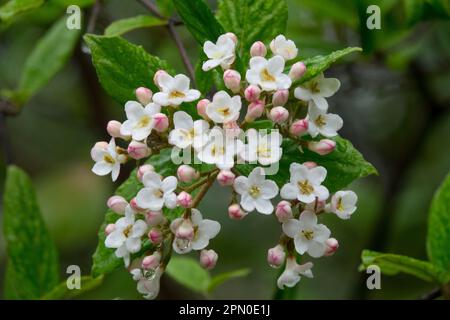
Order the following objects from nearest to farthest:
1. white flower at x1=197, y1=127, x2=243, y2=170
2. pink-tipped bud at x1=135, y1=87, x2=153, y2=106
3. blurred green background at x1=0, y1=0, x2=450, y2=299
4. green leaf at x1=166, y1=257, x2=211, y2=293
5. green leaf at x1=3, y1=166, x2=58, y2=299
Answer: white flower at x1=197, y1=127, x2=243, y2=170 < pink-tipped bud at x1=135, y1=87, x2=153, y2=106 < green leaf at x1=3, y1=166, x2=58, y2=299 < green leaf at x1=166, y1=257, x2=211, y2=293 < blurred green background at x1=0, y1=0, x2=450, y2=299

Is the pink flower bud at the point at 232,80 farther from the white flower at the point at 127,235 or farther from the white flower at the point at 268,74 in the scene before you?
the white flower at the point at 127,235

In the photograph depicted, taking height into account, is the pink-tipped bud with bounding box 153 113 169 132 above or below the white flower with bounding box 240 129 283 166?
above

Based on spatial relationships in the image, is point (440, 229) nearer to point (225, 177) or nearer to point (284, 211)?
point (284, 211)

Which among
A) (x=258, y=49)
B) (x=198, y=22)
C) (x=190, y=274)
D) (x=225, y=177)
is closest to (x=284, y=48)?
(x=258, y=49)

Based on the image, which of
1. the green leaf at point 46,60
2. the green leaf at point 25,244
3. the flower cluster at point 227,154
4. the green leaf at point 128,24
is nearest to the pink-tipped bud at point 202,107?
the flower cluster at point 227,154

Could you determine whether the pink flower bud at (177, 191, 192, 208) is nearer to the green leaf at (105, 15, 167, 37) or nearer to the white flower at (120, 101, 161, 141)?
the white flower at (120, 101, 161, 141)

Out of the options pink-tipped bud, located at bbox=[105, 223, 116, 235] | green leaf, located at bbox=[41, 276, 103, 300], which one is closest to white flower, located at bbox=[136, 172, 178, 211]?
pink-tipped bud, located at bbox=[105, 223, 116, 235]

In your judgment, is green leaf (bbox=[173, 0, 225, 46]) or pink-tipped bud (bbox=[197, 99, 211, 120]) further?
green leaf (bbox=[173, 0, 225, 46])
